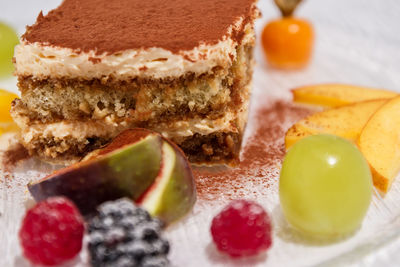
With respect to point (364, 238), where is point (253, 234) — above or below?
above

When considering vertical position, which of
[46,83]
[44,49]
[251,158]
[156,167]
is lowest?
[251,158]

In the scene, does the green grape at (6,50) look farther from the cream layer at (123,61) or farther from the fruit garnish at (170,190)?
the fruit garnish at (170,190)

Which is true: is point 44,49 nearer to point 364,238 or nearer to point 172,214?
point 172,214

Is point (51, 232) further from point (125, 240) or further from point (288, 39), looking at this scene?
point (288, 39)

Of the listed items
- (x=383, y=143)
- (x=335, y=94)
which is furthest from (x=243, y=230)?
(x=335, y=94)

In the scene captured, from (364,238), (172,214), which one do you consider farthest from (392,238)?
(172,214)

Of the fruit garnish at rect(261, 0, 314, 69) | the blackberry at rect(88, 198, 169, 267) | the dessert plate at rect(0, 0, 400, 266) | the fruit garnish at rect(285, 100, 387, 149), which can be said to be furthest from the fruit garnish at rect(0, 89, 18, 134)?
the fruit garnish at rect(261, 0, 314, 69)

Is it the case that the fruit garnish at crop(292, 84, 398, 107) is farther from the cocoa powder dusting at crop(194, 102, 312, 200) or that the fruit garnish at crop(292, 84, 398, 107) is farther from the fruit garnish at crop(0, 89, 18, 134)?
the fruit garnish at crop(0, 89, 18, 134)
